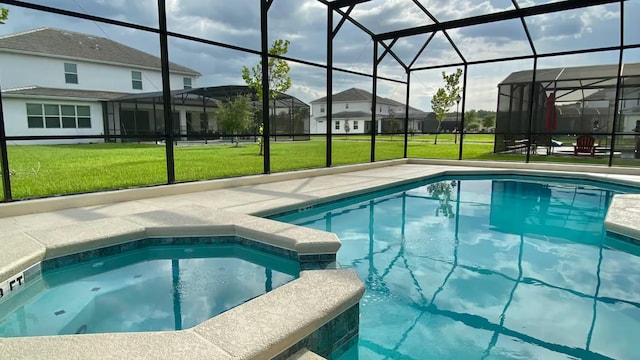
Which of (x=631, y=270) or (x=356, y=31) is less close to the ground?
(x=356, y=31)

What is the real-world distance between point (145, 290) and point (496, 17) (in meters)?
8.99

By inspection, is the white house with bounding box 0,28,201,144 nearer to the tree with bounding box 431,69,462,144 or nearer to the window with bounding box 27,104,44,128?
the window with bounding box 27,104,44,128

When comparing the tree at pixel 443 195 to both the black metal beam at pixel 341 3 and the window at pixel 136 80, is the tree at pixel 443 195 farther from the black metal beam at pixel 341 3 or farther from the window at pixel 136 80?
the window at pixel 136 80

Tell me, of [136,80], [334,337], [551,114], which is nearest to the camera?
[334,337]

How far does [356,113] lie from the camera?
1324 centimetres

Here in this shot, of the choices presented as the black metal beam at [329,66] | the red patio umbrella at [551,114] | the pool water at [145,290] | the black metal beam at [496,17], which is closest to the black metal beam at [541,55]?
the black metal beam at [496,17]

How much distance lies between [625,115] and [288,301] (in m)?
14.9

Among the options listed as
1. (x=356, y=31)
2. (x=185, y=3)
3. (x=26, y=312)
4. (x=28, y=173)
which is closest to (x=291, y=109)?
(x=356, y=31)

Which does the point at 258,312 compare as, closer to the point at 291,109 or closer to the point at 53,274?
the point at 53,274

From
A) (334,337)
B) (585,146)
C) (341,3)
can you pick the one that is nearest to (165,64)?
(341,3)

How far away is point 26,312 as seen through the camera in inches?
108

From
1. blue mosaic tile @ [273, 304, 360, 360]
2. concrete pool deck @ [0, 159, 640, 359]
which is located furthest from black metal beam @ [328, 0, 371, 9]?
blue mosaic tile @ [273, 304, 360, 360]

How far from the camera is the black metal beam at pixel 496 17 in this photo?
7.73m

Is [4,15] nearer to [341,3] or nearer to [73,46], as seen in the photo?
[341,3]
